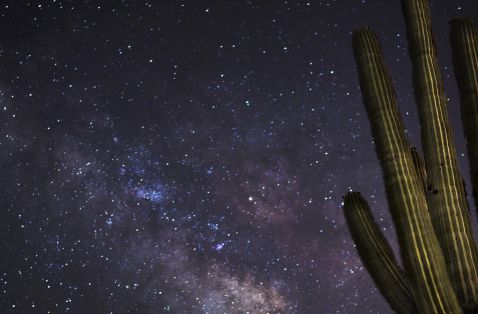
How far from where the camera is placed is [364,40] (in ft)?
18.4

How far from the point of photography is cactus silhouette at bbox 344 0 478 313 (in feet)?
15.4

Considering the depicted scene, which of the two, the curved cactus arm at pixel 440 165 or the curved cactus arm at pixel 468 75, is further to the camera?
the curved cactus arm at pixel 468 75

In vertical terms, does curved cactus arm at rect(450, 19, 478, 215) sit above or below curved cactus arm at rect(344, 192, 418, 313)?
above

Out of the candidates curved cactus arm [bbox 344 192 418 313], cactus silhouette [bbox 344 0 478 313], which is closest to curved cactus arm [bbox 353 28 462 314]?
cactus silhouette [bbox 344 0 478 313]

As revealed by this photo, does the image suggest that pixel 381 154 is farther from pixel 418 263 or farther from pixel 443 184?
pixel 418 263

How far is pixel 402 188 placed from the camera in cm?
495

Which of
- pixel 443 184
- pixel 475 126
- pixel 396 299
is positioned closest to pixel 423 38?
pixel 475 126

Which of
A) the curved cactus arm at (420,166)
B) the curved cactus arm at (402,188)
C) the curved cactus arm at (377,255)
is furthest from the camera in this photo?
the curved cactus arm at (420,166)

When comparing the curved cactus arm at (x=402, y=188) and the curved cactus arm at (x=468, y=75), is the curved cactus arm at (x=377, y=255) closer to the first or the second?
the curved cactus arm at (x=402, y=188)

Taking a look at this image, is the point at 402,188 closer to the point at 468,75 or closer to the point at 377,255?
the point at 377,255

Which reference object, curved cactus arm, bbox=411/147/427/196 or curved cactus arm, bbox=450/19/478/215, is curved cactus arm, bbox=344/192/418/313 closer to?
curved cactus arm, bbox=411/147/427/196

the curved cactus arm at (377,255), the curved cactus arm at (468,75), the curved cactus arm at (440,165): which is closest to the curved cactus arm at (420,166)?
the curved cactus arm at (440,165)

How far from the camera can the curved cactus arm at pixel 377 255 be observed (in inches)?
200

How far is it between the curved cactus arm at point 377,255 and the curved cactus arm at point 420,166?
1.86 feet
